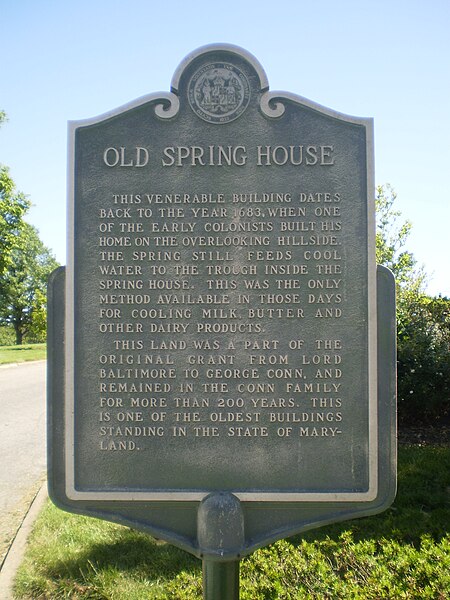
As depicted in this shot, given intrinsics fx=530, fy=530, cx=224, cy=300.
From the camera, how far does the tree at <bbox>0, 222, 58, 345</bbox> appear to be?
44.4 metres

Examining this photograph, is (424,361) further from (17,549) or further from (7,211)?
(7,211)

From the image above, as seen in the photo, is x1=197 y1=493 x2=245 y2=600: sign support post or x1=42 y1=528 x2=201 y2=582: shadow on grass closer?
x1=197 y1=493 x2=245 y2=600: sign support post

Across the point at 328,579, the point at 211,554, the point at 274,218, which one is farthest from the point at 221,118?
the point at 328,579

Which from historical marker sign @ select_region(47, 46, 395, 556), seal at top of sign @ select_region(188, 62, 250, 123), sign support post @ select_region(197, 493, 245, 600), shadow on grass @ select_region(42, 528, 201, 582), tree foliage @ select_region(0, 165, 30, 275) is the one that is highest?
tree foliage @ select_region(0, 165, 30, 275)

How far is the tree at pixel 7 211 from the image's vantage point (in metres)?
24.6

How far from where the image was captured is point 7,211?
2486 centimetres

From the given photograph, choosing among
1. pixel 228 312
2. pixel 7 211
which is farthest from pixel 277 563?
pixel 7 211

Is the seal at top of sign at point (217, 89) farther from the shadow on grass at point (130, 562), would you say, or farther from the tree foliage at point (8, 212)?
the tree foliage at point (8, 212)

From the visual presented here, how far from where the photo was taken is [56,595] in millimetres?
3805

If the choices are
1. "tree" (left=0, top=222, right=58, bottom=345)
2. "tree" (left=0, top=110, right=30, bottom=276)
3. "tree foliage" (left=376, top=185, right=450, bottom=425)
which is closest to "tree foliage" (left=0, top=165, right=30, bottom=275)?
"tree" (left=0, top=110, right=30, bottom=276)

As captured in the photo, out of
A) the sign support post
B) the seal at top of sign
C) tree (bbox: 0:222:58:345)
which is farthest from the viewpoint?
tree (bbox: 0:222:58:345)

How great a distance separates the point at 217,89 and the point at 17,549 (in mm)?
4055

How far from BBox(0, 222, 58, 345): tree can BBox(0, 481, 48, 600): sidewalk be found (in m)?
39.0

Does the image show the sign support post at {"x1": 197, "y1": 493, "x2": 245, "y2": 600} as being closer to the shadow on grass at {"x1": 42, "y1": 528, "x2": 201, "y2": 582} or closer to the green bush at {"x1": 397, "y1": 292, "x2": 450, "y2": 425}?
the shadow on grass at {"x1": 42, "y1": 528, "x2": 201, "y2": 582}
